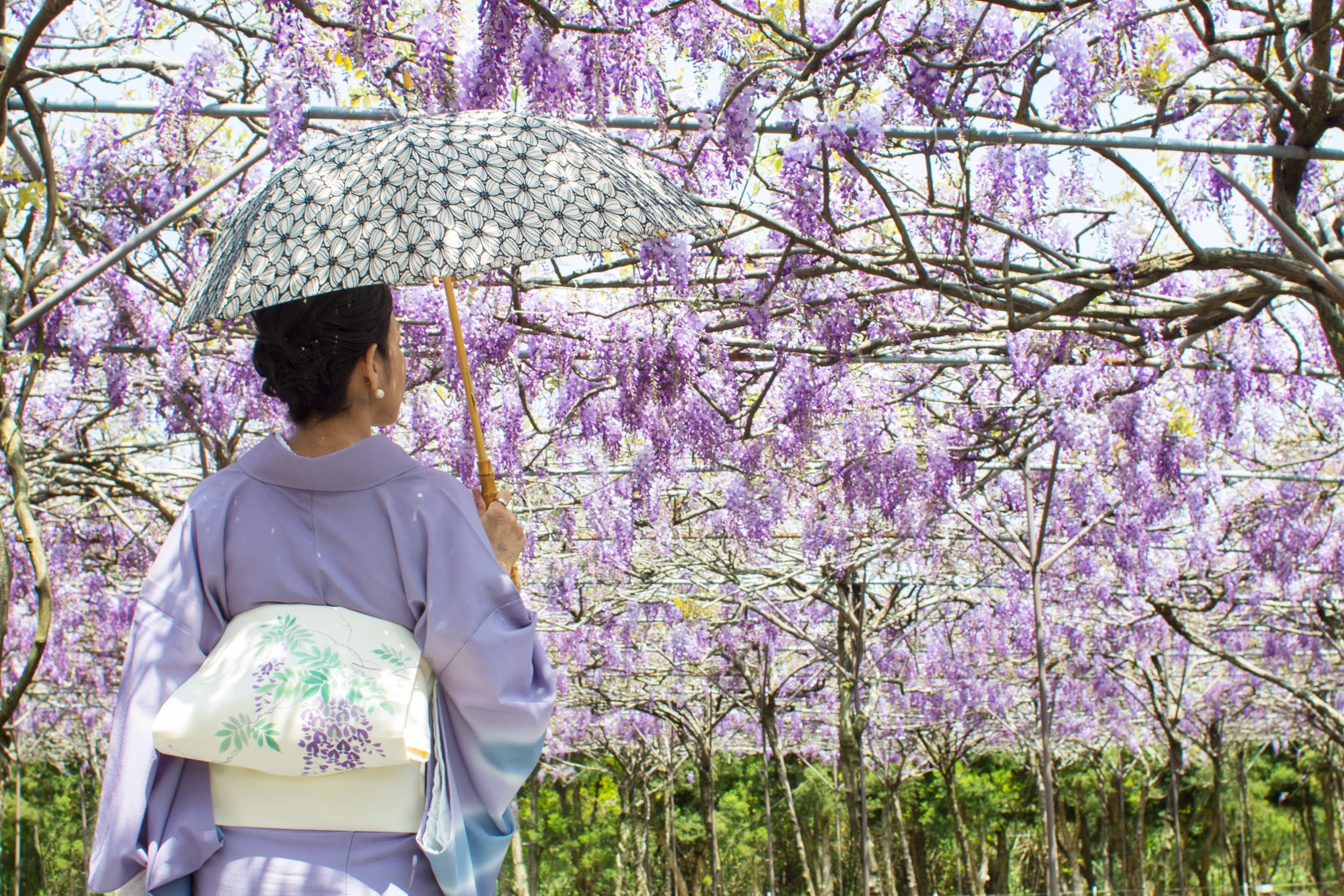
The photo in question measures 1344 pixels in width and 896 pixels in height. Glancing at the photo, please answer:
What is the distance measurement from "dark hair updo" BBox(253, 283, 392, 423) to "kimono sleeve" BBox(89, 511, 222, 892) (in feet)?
0.88

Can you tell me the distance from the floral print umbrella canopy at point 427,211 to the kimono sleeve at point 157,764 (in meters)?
0.46

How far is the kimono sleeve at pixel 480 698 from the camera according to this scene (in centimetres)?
174

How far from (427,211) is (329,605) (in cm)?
74

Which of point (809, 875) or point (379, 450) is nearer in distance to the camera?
point (379, 450)

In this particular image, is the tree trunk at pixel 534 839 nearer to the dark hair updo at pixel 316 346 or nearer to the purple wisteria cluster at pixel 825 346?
the purple wisteria cluster at pixel 825 346

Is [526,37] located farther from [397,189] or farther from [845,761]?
[845,761]

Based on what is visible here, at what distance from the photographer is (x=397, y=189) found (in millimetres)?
2158

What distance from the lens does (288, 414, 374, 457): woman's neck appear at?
186cm

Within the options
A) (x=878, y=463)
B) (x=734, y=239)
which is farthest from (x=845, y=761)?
(x=734, y=239)

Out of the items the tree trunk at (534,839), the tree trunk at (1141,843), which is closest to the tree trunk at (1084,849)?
the tree trunk at (1141,843)

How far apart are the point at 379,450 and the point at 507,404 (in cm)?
643

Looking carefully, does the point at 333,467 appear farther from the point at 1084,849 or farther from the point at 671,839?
the point at 1084,849

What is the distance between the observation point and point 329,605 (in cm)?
177

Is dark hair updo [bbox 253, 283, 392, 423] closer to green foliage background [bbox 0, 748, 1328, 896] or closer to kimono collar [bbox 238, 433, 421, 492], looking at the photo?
kimono collar [bbox 238, 433, 421, 492]
